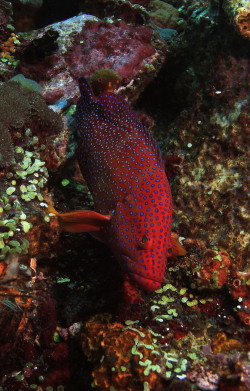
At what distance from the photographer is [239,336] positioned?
378cm

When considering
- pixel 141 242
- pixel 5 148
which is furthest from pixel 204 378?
pixel 5 148

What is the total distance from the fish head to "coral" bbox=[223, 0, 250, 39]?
2.87m

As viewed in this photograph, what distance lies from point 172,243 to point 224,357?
4.33ft

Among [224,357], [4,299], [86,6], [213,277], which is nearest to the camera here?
[4,299]

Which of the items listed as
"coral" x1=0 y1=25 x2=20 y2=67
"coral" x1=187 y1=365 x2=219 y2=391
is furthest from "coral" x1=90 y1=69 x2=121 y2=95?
"coral" x1=187 y1=365 x2=219 y2=391

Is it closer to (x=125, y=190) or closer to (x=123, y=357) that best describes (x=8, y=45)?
(x=125, y=190)

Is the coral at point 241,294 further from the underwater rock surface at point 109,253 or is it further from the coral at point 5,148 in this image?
the coral at point 5,148

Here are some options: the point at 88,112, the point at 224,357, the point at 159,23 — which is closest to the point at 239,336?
the point at 224,357

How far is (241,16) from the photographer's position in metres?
4.41

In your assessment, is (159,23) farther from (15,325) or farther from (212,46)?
(15,325)

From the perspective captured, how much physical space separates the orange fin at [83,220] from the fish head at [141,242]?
0.54 ft

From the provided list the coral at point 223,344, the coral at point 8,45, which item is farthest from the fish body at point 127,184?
the coral at point 8,45

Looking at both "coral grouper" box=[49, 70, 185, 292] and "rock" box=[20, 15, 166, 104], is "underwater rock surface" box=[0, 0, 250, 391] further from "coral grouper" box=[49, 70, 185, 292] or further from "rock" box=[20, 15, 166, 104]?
"coral grouper" box=[49, 70, 185, 292]

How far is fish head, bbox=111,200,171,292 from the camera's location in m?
3.25
